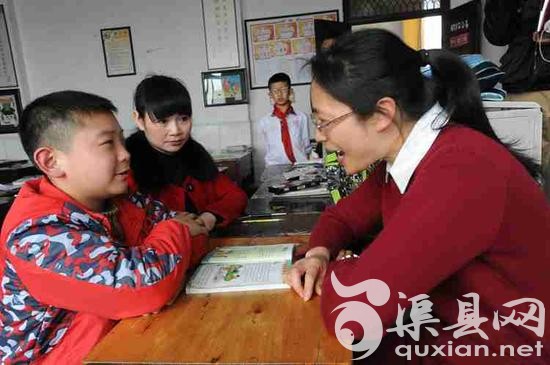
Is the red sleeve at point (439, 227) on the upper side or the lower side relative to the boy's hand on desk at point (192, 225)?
upper

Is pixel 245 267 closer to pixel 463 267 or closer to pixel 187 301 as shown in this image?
pixel 187 301

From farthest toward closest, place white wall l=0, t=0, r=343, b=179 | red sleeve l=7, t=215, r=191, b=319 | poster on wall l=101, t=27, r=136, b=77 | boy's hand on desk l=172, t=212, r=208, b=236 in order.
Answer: poster on wall l=101, t=27, r=136, b=77
white wall l=0, t=0, r=343, b=179
boy's hand on desk l=172, t=212, r=208, b=236
red sleeve l=7, t=215, r=191, b=319

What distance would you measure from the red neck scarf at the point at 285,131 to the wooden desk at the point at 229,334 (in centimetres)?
338

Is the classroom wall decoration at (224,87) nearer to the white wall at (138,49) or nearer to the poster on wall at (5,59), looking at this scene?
the white wall at (138,49)

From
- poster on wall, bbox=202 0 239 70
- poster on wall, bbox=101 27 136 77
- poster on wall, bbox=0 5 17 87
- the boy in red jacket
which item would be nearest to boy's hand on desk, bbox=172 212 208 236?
the boy in red jacket

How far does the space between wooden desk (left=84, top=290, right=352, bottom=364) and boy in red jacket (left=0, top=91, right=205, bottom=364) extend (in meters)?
0.06

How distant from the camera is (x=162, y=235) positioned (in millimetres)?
956

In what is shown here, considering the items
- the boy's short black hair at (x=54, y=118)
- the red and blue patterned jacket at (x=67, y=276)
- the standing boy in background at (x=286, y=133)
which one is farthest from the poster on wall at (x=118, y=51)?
the red and blue patterned jacket at (x=67, y=276)

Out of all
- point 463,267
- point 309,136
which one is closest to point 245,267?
point 463,267

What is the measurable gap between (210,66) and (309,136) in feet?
4.31

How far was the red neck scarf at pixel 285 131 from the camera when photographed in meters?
4.21

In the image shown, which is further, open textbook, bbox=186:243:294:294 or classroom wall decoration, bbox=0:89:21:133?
classroom wall decoration, bbox=0:89:21:133

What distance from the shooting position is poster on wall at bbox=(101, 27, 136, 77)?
4.48m

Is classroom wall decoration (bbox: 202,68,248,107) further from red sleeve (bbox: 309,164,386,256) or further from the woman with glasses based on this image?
red sleeve (bbox: 309,164,386,256)
